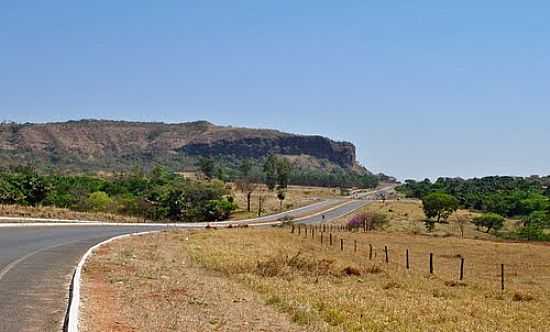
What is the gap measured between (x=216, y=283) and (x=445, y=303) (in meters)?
6.36

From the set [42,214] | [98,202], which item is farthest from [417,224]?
[42,214]

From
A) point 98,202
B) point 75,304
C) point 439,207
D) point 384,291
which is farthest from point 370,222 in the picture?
point 75,304

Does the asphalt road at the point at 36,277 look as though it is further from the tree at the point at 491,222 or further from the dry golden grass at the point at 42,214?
the tree at the point at 491,222

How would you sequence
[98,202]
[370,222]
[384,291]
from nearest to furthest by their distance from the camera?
[384,291], [370,222], [98,202]

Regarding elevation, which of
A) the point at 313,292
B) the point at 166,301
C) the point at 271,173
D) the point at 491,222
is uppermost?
the point at 271,173

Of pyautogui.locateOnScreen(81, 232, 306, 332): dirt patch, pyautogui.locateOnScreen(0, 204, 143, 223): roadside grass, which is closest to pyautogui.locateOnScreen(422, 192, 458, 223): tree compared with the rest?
pyautogui.locateOnScreen(0, 204, 143, 223): roadside grass

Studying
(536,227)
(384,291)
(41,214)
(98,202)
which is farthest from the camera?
(98,202)

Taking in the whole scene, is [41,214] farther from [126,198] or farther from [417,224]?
[417,224]

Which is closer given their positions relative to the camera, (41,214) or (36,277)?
(36,277)

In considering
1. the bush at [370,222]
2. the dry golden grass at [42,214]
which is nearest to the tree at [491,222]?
the bush at [370,222]

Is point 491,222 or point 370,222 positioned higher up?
point 491,222

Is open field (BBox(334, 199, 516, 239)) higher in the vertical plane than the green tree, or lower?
lower

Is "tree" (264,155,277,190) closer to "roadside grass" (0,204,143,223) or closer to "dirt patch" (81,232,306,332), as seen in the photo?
"roadside grass" (0,204,143,223)

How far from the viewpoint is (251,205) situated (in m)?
118
